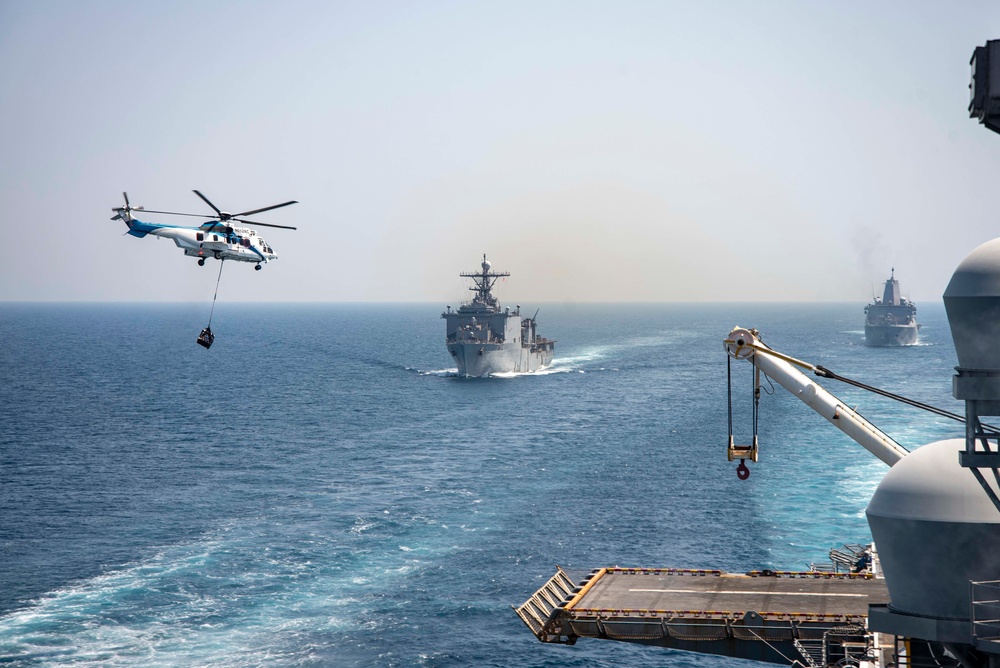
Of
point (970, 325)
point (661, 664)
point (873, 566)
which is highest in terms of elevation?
point (970, 325)

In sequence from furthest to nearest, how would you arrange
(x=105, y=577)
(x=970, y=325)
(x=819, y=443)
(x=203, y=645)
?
(x=819, y=443) < (x=105, y=577) < (x=203, y=645) < (x=970, y=325)

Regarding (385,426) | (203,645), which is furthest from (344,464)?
(203,645)

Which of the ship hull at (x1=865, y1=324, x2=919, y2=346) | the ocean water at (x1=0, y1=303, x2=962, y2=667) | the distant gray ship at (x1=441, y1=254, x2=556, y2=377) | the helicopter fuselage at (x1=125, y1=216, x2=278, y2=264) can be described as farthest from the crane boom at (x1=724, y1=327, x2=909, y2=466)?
the ship hull at (x1=865, y1=324, x2=919, y2=346)

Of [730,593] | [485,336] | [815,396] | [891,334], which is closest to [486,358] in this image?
[485,336]

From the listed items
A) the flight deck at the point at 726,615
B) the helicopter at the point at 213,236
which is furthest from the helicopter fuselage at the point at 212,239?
the flight deck at the point at 726,615

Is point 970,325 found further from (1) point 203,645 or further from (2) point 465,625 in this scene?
(1) point 203,645

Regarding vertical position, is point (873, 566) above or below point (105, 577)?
above

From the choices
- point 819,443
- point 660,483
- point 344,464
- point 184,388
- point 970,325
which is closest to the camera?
point 970,325
